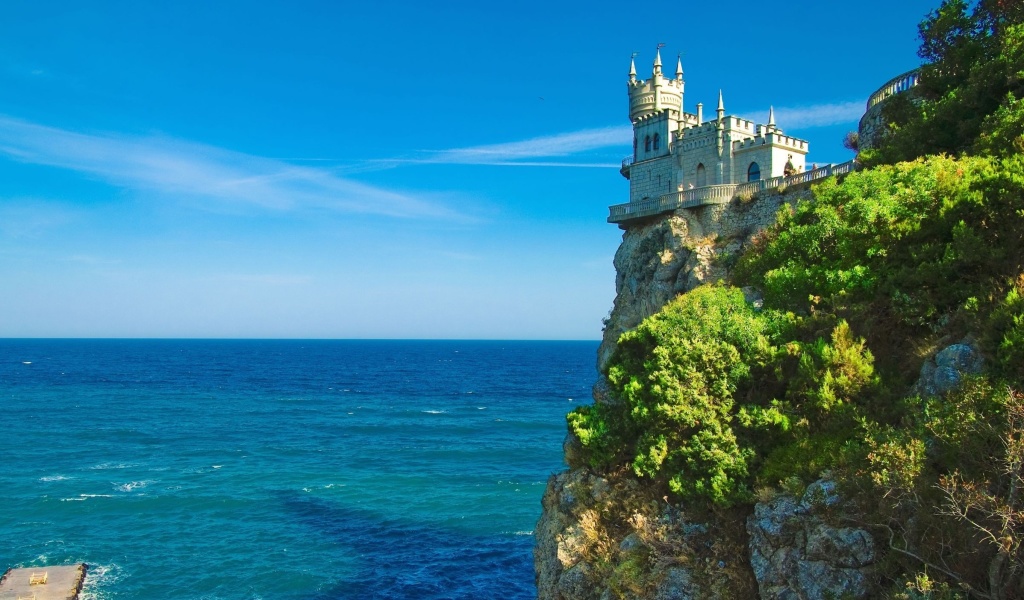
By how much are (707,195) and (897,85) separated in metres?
9.51

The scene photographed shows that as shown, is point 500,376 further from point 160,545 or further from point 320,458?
point 160,545

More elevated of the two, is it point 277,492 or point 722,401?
point 722,401

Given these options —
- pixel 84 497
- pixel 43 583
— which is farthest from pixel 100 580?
pixel 84 497

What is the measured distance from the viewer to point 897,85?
31094 mm

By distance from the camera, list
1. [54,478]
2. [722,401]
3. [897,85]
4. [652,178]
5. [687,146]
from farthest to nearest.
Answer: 1. [54,478]
2. [652,178]
3. [687,146]
4. [897,85]
5. [722,401]

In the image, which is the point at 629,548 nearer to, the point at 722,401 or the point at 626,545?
the point at 626,545

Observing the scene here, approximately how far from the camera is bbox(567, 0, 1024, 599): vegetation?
1259 cm

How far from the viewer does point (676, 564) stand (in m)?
16.6

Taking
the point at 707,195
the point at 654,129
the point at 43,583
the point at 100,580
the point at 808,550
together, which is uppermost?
the point at 654,129

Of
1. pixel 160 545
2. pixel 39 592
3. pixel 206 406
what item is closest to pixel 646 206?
pixel 160 545

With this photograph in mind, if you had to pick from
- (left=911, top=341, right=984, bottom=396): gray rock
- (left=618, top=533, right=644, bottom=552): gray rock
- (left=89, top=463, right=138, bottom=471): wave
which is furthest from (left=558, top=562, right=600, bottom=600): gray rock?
(left=89, top=463, right=138, bottom=471): wave

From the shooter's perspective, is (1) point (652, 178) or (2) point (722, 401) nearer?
(2) point (722, 401)

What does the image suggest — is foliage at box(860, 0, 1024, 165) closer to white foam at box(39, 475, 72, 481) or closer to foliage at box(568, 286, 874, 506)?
foliage at box(568, 286, 874, 506)

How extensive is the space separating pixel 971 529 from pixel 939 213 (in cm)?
965
